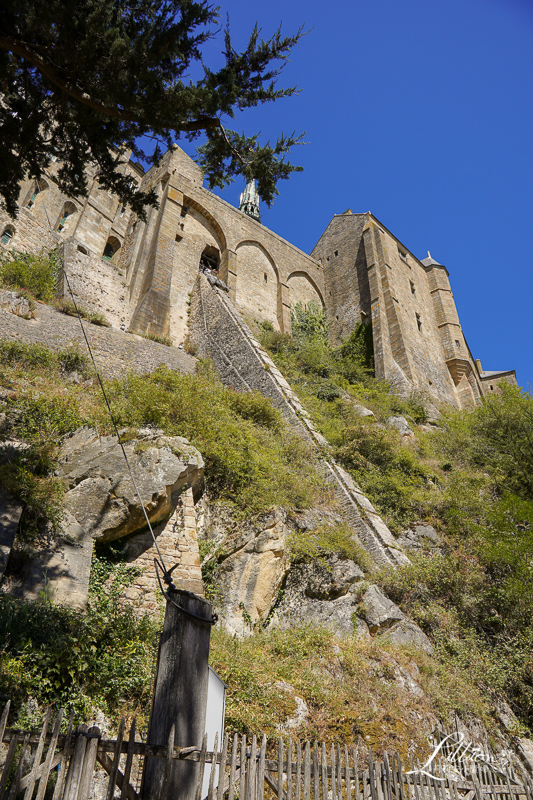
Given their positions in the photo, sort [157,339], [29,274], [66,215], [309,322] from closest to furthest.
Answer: [29,274] → [157,339] → [66,215] → [309,322]

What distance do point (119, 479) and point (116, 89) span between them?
4.40 metres

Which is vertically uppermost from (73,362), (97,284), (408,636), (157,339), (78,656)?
(97,284)

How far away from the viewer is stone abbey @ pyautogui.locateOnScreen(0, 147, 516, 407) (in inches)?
693

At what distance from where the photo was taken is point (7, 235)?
16.7m

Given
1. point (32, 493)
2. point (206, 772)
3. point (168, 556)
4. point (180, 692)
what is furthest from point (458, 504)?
point (180, 692)

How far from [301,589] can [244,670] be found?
245cm

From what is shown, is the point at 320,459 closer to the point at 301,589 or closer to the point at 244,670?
the point at 301,589

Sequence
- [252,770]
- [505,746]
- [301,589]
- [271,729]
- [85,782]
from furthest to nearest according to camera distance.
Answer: [301,589]
[505,746]
[271,729]
[252,770]
[85,782]

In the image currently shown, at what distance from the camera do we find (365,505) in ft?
32.9

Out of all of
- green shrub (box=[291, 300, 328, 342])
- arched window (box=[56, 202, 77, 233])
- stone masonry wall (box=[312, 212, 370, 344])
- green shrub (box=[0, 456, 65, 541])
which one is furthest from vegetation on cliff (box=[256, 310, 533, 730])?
arched window (box=[56, 202, 77, 233])

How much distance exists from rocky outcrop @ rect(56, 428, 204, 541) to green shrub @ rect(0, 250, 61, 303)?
750cm

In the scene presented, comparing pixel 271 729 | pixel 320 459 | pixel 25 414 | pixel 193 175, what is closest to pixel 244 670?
pixel 271 729

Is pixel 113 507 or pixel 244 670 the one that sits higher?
pixel 113 507

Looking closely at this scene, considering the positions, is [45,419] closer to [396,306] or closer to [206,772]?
[206,772]
